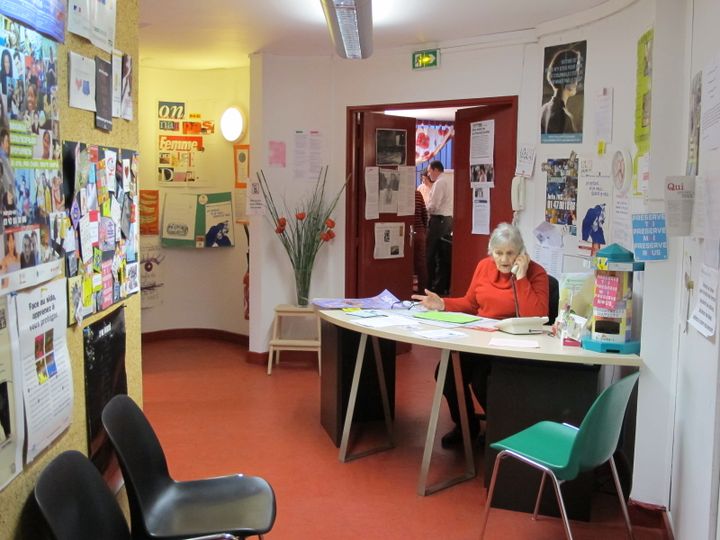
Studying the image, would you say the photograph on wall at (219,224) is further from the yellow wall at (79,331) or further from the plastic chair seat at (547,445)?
the plastic chair seat at (547,445)

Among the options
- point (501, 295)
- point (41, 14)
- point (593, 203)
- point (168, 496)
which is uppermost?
point (41, 14)

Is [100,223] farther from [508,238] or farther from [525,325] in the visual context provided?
[508,238]

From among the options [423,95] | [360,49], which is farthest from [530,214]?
[360,49]

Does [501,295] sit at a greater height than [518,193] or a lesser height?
lesser

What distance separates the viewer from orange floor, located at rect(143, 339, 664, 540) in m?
3.22

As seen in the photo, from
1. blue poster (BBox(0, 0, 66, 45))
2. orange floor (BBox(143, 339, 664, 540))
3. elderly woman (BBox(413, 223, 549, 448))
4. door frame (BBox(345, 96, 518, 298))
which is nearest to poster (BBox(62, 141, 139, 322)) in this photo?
blue poster (BBox(0, 0, 66, 45))

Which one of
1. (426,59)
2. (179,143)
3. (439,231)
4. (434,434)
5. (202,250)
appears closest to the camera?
(434,434)

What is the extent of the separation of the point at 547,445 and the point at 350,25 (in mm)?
2605

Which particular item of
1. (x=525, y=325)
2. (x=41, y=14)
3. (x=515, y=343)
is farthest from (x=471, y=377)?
(x=41, y=14)

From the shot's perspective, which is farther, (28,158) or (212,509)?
(212,509)

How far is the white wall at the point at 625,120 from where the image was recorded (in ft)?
8.58

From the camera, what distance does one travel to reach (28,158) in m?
1.69

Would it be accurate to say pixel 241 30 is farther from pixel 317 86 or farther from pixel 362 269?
pixel 362 269

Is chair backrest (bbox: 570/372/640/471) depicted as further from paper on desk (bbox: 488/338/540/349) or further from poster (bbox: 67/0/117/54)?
poster (bbox: 67/0/117/54)
